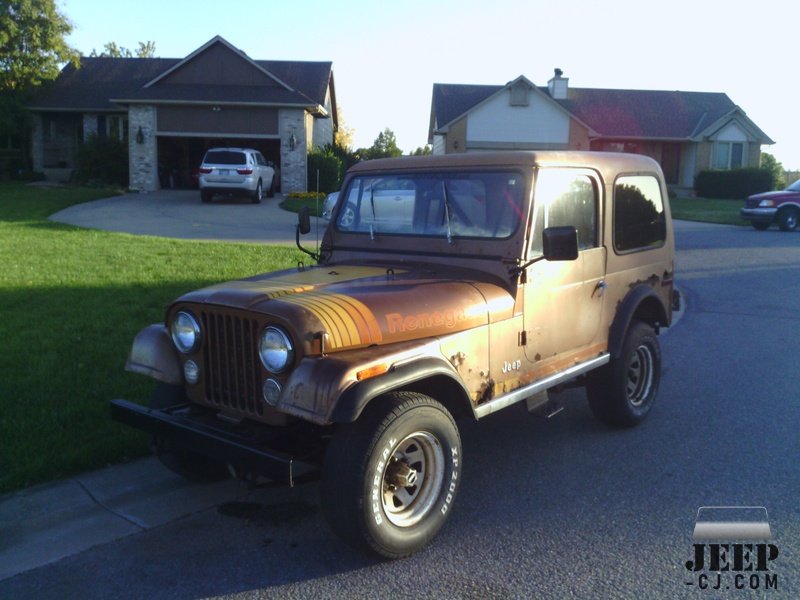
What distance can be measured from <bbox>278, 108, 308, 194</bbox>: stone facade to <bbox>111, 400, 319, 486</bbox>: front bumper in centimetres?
2563

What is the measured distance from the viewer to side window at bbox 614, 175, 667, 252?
5867 mm

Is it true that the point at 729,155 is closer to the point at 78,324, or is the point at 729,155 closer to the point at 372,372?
the point at 78,324

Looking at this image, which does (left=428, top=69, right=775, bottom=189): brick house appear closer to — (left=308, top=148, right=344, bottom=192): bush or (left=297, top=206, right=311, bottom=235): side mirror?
(left=308, top=148, right=344, bottom=192): bush

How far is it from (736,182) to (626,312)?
117ft

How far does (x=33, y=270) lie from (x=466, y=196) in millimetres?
8076

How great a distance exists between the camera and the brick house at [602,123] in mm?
37469

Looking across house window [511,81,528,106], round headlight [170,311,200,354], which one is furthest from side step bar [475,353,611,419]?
house window [511,81,528,106]

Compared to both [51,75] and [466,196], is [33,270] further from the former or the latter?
[51,75]

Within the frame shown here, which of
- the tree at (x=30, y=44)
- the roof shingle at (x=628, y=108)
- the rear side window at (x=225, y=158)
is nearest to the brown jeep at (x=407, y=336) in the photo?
the rear side window at (x=225, y=158)

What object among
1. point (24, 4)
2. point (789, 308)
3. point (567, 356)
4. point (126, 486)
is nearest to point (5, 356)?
point (126, 486)

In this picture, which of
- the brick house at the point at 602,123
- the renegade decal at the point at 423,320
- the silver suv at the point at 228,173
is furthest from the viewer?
the brick house at the point at 602,123

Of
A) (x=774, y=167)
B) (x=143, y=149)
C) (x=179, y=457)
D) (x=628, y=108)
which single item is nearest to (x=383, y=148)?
(x=628, y=108)

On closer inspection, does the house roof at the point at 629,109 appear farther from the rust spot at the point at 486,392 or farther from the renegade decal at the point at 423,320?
the renegade decal at the point at 423,320

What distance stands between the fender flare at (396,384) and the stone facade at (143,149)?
26.9 meters
